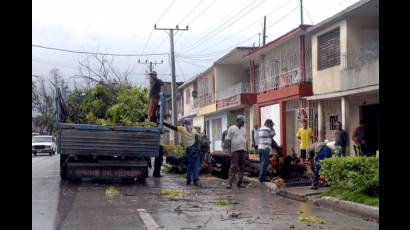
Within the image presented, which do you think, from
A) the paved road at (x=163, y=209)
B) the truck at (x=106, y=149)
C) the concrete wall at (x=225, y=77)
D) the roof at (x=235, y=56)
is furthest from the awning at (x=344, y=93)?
the concrete wall at (x=225, y=77)

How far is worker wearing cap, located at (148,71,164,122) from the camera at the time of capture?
15469 millimetres

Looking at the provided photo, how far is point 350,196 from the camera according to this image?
35.7ft

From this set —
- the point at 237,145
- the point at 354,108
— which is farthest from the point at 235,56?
the point at 237,145

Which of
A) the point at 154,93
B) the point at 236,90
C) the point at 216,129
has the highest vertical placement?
the point at 236,90

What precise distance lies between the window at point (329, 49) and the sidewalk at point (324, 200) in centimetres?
795

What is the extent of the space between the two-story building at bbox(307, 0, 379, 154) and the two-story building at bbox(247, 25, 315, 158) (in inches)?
51.9

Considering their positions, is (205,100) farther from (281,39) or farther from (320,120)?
(320,120)

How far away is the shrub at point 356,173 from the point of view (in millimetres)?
10906

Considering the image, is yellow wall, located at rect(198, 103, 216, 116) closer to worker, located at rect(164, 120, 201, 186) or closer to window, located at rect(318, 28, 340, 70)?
window, located at rect(318, 28, 340, 70)

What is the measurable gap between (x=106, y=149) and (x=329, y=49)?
1069cm

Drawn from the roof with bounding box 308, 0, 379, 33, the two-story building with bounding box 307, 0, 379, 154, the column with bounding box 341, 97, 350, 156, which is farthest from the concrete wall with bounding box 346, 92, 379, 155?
the roof with bounding box 308, 0, 379, 33

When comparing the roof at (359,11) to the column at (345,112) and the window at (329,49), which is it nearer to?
the window at (329,49)
